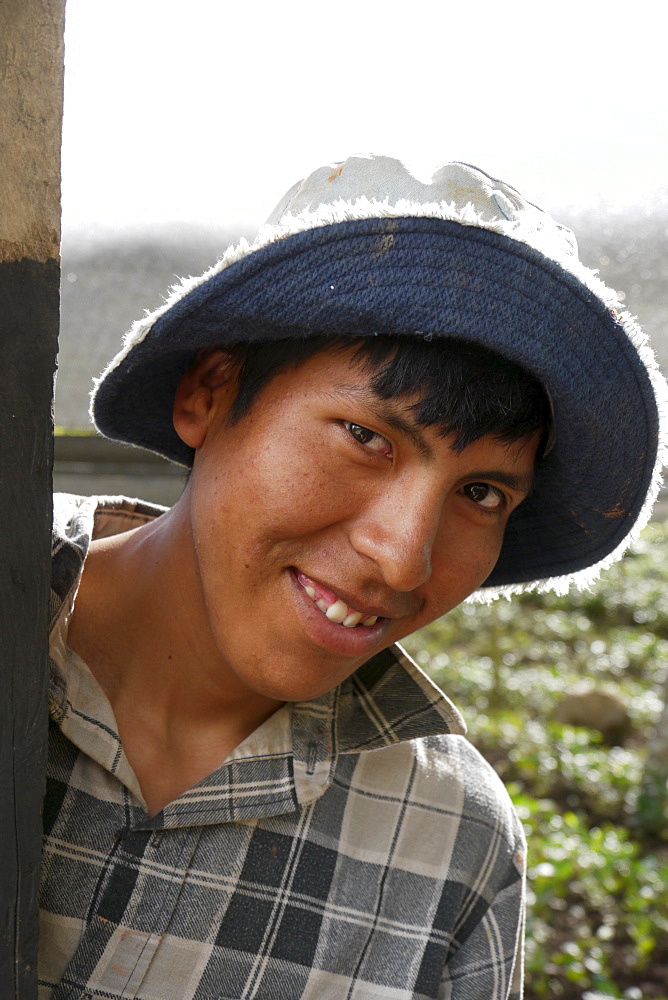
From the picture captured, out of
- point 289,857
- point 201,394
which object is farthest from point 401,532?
point 289,857

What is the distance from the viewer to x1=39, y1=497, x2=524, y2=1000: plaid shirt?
1342 millimetres

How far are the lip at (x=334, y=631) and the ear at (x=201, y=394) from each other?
31 cm

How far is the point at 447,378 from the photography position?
51.0 inches

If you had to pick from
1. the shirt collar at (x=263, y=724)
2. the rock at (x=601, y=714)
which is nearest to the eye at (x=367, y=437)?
the shirt collar at (x=263, y=724)

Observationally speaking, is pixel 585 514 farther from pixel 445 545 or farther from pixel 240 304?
pixel 240 304

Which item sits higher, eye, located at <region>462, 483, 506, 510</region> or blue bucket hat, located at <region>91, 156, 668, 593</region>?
blue bucket hat, located at <region>91, 156, 668, 593</region>

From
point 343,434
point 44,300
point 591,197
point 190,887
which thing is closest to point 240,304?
point 343,434

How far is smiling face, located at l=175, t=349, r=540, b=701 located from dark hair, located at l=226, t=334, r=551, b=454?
0.7 inches

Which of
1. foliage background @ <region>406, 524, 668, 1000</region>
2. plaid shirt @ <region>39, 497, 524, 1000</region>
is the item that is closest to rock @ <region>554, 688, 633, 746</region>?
foliage background @ <region>406, 524, 668, 1000</region>

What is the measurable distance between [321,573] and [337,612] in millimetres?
61

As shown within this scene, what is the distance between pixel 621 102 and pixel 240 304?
1620mm

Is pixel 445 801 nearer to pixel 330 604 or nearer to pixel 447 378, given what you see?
pixel 330 604

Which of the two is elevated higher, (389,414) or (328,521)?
(389,414)

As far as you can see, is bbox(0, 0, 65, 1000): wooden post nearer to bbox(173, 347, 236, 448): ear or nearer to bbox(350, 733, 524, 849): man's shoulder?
bbox(173, 347, 236, 448): ear
